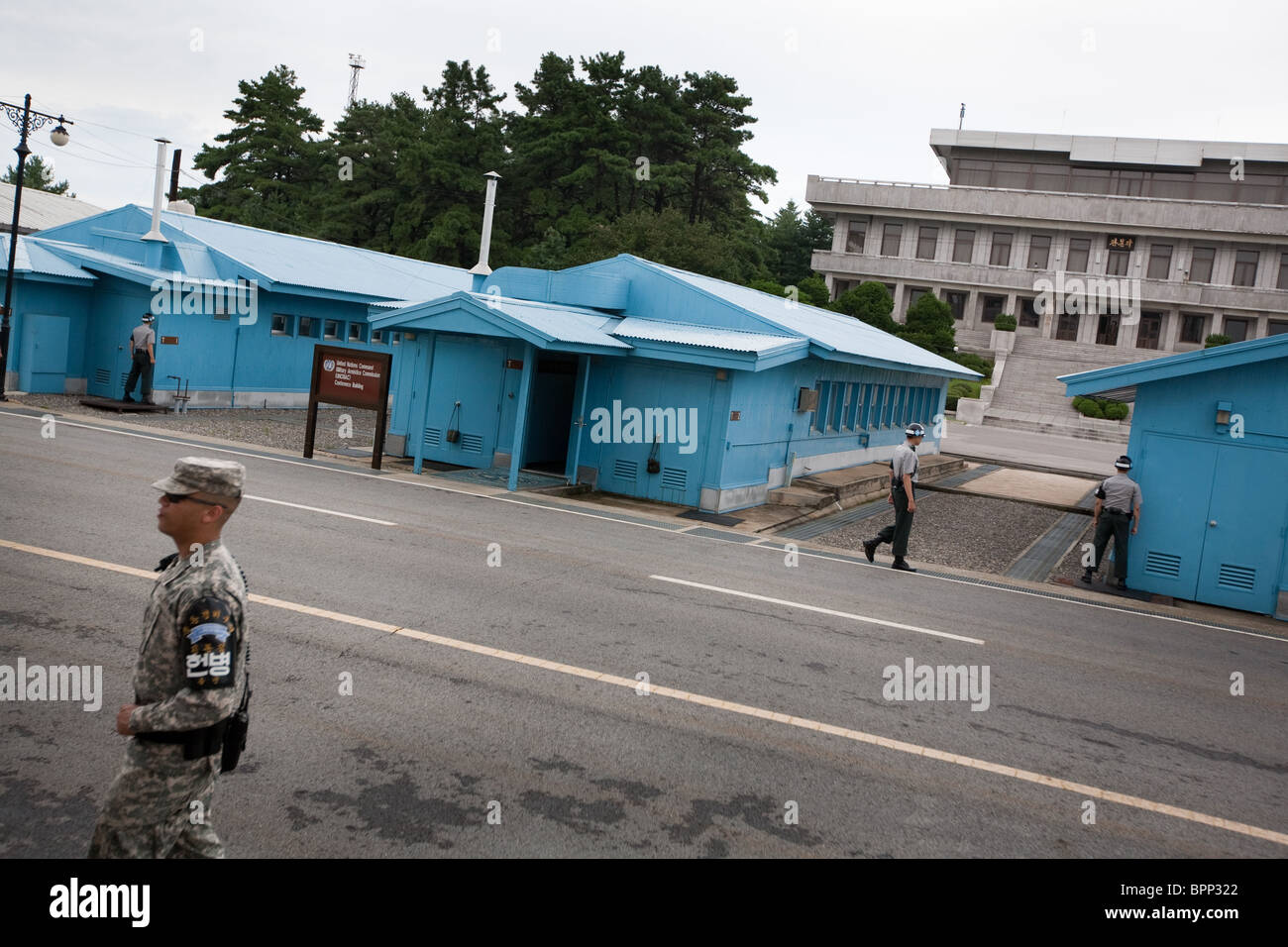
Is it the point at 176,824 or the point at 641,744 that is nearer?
the point at 176,824

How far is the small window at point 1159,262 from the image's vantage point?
6247 centimetres

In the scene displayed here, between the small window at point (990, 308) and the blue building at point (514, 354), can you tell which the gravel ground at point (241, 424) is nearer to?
the blue building at point (514, 354)

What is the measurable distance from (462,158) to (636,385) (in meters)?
38.1

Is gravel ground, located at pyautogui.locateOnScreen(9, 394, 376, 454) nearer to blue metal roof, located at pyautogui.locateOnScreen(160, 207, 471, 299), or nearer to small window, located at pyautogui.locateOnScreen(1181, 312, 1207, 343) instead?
blue metal roof, located at pyautogui.locateOnScreen(160, 207, 471, 299)

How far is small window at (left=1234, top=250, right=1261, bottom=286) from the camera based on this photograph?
200 ft

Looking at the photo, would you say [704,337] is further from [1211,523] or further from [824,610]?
[1211,523]

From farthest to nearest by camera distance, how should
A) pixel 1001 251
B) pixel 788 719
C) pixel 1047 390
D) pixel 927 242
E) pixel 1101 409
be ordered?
pixel 927 242, pixel 1001 251, pixel 1047 390, pixel 1101 409, pixel 788 719

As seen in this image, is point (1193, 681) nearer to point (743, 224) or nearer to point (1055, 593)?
point (1055, 593)

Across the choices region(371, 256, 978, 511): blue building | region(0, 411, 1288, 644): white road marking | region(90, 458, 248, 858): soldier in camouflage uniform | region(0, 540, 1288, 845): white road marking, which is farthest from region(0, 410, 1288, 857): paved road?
region(371, 256, 978, 511): blue building

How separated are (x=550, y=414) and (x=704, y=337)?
14.3ft

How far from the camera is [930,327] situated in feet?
162

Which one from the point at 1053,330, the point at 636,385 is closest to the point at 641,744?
the point at 636,385

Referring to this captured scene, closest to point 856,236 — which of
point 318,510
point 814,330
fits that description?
point 814,330
